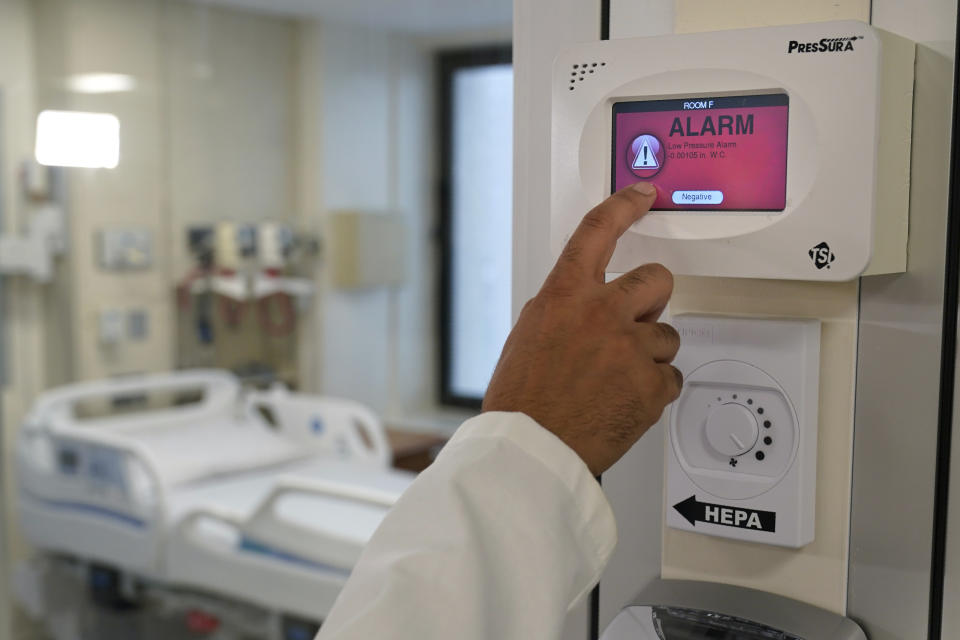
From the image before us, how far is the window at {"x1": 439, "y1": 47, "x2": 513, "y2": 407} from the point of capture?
7.25 ft

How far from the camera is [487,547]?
0.47 meters

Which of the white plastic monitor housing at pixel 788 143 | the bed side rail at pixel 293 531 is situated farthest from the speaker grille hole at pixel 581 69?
the bed side rail at pixel 293 531

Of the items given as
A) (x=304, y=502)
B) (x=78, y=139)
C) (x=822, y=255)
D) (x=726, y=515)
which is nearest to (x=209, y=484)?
(x=304, y=502)

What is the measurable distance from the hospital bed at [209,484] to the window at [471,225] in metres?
0.33

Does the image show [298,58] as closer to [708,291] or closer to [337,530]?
[337,530]

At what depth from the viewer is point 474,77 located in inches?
86.6

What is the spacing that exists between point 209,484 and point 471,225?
3.21 feet

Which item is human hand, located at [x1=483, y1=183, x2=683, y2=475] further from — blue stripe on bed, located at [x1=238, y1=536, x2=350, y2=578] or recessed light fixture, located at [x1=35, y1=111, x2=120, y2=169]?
recessed light fixture, located at [x1=35, y1=111, x2=120, y2=169]

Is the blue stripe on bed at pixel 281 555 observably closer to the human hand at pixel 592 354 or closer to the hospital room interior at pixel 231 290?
the hospital room interior at pixel 231 290

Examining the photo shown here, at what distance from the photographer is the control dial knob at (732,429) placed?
0.56 meters

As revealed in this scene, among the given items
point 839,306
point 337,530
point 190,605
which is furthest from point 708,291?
point 190,605

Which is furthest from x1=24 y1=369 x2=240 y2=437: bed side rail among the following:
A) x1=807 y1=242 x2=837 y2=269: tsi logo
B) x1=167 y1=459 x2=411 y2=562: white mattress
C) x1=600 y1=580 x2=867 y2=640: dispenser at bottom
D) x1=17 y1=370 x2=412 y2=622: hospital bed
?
x1=807 y1=242 x2=837 y2=269: tsi logo

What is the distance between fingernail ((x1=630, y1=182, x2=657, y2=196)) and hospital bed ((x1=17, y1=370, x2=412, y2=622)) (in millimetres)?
1491

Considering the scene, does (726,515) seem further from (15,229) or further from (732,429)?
(15,229)
